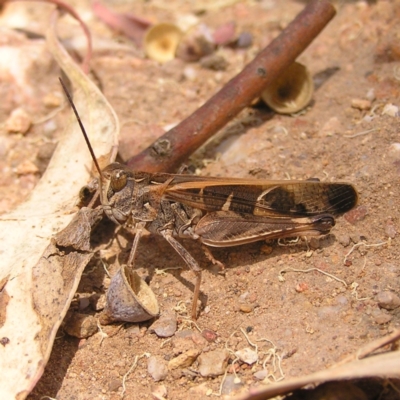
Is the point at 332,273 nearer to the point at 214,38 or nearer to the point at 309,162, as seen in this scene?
the point at 309,162

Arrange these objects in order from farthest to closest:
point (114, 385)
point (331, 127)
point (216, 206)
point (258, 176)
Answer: point (331, 127)
point (258, 176)
point (216, 206)
point (114, 385)

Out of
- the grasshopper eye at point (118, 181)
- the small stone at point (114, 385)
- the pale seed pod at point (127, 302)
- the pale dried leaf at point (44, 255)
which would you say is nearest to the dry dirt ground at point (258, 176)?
the small stone at point (114, 385)

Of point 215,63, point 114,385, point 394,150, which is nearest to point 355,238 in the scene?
point 394,150

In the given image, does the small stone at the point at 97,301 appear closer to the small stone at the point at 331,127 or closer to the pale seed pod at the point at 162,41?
the small stone at the point at 331,127

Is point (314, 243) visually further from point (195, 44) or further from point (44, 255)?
point (195, 44)

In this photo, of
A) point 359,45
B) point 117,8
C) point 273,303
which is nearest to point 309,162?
point 273,303

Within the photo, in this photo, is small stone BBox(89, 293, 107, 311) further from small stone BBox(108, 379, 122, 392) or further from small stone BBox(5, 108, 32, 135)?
small stone BBox(5, 108, 32, 135)
